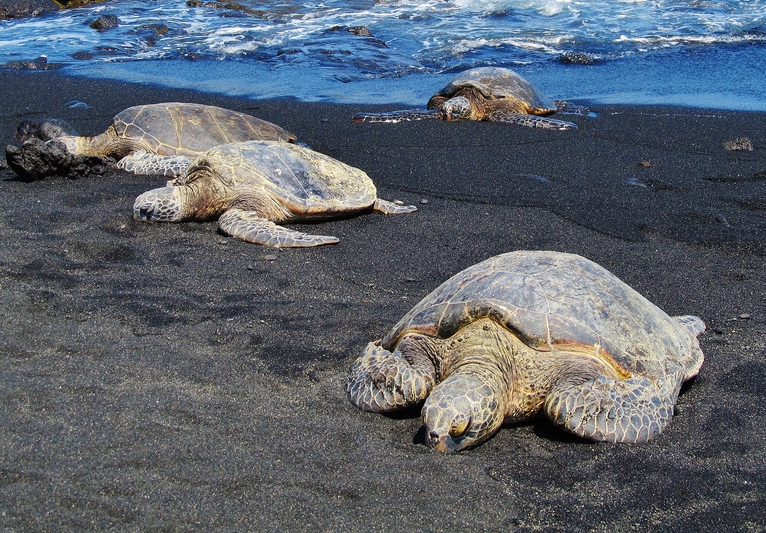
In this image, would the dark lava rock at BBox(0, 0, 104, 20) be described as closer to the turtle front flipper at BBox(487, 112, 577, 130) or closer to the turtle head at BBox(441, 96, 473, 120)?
the turtle head at BBox(441, 96, 473, 120)

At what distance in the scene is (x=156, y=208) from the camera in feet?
16.8

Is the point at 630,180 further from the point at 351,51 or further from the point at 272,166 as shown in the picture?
the point at 351,51

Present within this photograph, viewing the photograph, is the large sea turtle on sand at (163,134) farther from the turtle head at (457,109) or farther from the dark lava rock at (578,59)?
the dark lava rock at (578,59)

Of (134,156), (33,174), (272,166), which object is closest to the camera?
(272,166)

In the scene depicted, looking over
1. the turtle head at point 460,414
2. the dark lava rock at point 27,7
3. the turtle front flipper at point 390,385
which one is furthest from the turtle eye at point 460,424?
the dark lava rock at point 27,7

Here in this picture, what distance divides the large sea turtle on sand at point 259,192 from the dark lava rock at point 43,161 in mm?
1049

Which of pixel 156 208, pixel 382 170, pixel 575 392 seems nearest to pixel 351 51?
pixel 382 170

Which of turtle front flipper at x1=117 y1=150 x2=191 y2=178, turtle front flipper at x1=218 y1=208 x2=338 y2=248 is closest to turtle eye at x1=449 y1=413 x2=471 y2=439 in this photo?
turtle front flipper at x1=218 y1=208 x2=338 y2=248

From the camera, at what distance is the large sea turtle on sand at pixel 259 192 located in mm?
5199

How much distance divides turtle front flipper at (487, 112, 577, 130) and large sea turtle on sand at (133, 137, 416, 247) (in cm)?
337

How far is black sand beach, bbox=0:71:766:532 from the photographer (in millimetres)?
2363

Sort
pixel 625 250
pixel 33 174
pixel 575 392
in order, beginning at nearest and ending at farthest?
pixel 575 392
pixel 625 250
pixel 33 174

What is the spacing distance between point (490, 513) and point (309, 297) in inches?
78.0

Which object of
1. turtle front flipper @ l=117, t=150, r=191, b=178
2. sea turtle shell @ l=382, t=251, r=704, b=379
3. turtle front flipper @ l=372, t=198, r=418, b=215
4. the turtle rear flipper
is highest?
sea turtle shell @ l=382, t=251, r=704, b=379
